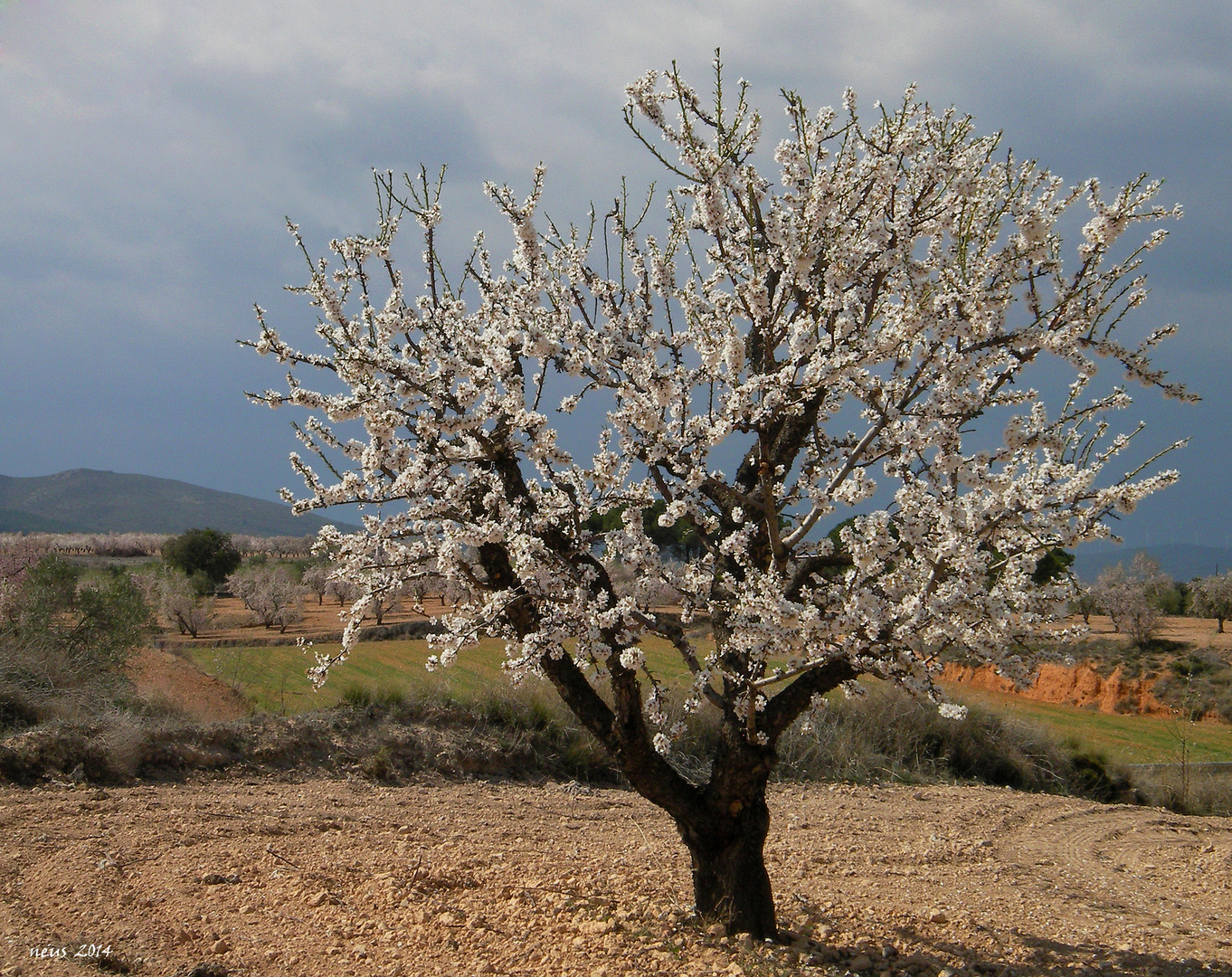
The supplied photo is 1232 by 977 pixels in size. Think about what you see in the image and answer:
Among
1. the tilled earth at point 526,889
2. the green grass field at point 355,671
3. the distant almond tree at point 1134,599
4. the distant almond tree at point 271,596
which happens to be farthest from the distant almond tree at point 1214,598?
the distant almond tree at point 271,596

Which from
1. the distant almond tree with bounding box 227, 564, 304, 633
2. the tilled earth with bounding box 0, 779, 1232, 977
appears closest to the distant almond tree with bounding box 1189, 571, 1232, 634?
the tilled earth with bounding box 0, 779, 1232, 977

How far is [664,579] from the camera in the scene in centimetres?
414

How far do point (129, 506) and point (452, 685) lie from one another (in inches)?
5320

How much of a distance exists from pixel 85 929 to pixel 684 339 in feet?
14.7

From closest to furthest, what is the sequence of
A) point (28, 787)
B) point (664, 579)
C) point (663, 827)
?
point (664, 579) < point (28, 787) < point (663, 827)

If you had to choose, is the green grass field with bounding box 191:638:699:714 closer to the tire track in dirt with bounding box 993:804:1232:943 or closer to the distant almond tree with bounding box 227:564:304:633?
the tire track in dirt with bounding box 993:804:1232:943

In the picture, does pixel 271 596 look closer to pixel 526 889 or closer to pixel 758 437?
pixel 526 889

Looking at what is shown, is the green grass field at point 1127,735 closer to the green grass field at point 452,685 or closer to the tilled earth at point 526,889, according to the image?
the green grass field at point 452,685

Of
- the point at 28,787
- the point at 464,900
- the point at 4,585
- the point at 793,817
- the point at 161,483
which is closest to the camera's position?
the point at 464,900

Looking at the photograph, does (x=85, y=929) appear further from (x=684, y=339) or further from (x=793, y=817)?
(x=793, y=817)

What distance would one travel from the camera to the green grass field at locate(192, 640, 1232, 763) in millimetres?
10719

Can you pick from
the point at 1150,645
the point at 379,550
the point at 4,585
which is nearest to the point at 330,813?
the point at 379,550

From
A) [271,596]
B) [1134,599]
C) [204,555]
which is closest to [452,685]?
[271,596]

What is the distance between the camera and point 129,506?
12344 cm
